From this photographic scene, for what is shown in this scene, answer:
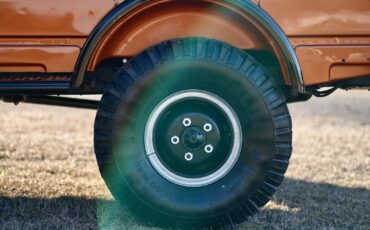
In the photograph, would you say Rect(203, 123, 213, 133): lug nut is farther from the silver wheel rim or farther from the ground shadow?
the ground shadow

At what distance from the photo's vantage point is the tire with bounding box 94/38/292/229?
3.58 metres

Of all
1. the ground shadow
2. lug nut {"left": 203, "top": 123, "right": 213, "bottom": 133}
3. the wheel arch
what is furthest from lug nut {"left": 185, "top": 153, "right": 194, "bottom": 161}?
the wheel arch

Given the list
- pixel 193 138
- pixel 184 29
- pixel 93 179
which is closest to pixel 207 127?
pixel 193 138

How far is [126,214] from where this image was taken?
408 centimetres

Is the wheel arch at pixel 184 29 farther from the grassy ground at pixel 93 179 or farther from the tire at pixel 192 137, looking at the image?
the grassy ground at pixel 93 179

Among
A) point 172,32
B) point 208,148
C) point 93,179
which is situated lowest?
point 93,179

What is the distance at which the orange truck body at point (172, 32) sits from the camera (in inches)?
145

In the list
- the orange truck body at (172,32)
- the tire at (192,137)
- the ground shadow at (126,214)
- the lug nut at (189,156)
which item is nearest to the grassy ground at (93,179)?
the ground shadow at (126,214)

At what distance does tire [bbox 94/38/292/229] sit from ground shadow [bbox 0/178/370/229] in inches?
12.6

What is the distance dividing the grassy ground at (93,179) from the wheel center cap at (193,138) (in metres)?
0.59

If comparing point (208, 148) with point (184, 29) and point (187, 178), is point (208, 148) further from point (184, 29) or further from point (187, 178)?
point (184, 29)

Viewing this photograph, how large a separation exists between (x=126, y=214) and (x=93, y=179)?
58.2 inches

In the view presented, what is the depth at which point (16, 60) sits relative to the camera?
147 inches

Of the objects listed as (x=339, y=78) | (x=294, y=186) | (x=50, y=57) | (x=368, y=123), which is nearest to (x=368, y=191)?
(x=294, y=186)
